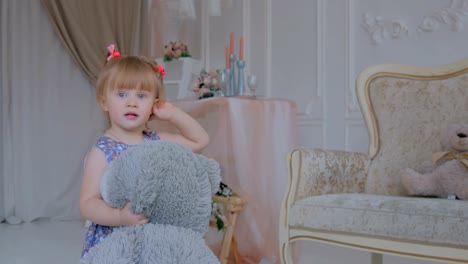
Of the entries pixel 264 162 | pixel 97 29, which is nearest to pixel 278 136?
pixel 264 162

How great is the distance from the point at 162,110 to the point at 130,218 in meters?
0.54

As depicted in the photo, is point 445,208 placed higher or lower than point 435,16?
lower

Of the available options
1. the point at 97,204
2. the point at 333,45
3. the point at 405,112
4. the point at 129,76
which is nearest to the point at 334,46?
the point at 333,45

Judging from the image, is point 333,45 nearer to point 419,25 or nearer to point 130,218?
point 419,25

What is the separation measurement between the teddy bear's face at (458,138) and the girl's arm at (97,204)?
4.03 ft

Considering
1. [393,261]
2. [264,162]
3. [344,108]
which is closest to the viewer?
[264,162]

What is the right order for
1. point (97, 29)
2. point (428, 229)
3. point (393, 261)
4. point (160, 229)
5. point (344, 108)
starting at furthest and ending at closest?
point (97, 29) → point (344, 108) → point (393, 261) → point (428, 229) → point (160, 229)

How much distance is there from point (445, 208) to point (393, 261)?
1.28 m

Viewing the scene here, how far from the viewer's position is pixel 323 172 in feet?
6.70

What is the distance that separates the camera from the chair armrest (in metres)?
1.96

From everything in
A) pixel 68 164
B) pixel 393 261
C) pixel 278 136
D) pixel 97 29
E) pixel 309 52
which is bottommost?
pixel 393 261

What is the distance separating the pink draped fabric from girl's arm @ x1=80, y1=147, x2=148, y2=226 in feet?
3.95

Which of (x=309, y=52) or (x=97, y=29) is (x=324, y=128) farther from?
(x=97, y=29)

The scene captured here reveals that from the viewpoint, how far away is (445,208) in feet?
5.16
